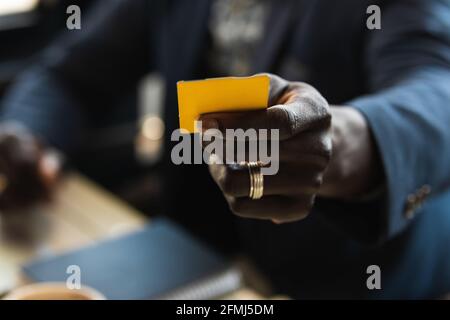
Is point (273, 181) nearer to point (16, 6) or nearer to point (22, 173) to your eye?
point (22, 173)

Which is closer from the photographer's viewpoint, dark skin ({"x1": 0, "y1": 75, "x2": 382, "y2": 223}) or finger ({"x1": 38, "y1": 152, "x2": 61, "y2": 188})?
dark skin ({"x1": 0, "y1": 75, "x2": 382, "y2": 223})

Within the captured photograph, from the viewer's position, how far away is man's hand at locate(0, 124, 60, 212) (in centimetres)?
103

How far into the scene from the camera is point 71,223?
3.27 ft

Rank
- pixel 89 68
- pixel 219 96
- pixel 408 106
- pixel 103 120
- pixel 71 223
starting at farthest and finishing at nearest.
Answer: pixel 103 120
pixel 89 68
pixel 71 223
pixel 408 106
pixel 219 96

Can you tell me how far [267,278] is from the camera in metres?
0.96

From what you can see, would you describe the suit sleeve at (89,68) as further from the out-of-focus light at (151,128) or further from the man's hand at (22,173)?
the out-of-focus light at (151,128)

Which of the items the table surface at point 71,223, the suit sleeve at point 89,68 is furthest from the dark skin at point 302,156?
the suit sleeve at point 89,68

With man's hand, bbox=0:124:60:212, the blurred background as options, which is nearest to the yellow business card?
man's hand, bbox=0:124:60:212

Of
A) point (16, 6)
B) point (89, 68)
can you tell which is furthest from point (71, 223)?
point (16, 6)

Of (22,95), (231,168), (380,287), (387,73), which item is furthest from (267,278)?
(22,95)

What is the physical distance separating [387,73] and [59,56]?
777 mm

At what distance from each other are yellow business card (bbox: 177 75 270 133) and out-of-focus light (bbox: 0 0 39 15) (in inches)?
56.1

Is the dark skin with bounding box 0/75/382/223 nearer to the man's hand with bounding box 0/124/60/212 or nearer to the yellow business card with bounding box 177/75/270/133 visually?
the yellow business card with bounding box 177/75/270/133

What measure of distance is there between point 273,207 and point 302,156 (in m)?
0.05
